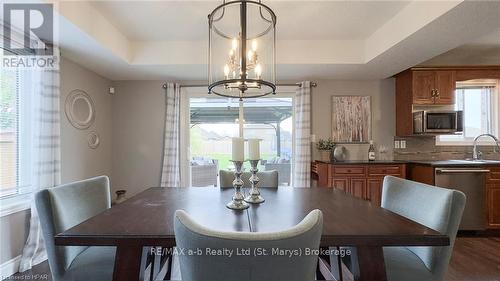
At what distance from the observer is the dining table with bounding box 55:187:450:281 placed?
41.5 inches

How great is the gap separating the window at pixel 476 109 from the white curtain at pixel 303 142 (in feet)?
6.78

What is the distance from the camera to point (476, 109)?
398 cm

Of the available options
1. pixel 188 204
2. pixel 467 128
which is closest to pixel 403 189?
pixel 188 204

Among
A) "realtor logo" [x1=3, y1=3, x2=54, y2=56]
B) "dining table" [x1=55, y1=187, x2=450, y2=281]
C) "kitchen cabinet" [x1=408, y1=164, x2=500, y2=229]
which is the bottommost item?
"kitchen cabinet" [x1=408, y1=164, x2=500, y2=229]

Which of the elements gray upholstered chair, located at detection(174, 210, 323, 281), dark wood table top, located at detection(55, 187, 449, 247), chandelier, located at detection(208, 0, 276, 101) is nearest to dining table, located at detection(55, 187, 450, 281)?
dark wood table top, located at detection(55, 187, 449, 247)

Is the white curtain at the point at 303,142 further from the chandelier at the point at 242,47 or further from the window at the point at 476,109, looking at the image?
the window at the point at 476,109

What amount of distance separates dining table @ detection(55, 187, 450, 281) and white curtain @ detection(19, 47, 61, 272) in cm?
145

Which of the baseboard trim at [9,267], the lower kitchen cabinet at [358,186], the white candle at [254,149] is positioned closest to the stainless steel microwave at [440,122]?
the lower kitchen cabinet at [358,186]

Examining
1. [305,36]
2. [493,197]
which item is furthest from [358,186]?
[305,36]

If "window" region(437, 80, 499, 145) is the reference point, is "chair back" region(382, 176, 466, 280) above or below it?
below

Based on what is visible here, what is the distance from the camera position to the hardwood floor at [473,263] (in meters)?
2.23

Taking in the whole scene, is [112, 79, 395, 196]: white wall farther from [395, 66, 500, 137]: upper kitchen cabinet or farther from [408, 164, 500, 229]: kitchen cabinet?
[408, 164, 500, 229]: kitchen cabinet

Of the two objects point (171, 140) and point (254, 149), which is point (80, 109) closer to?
point (171, 140)

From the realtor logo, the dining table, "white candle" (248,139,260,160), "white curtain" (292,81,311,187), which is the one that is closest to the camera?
the dining table
